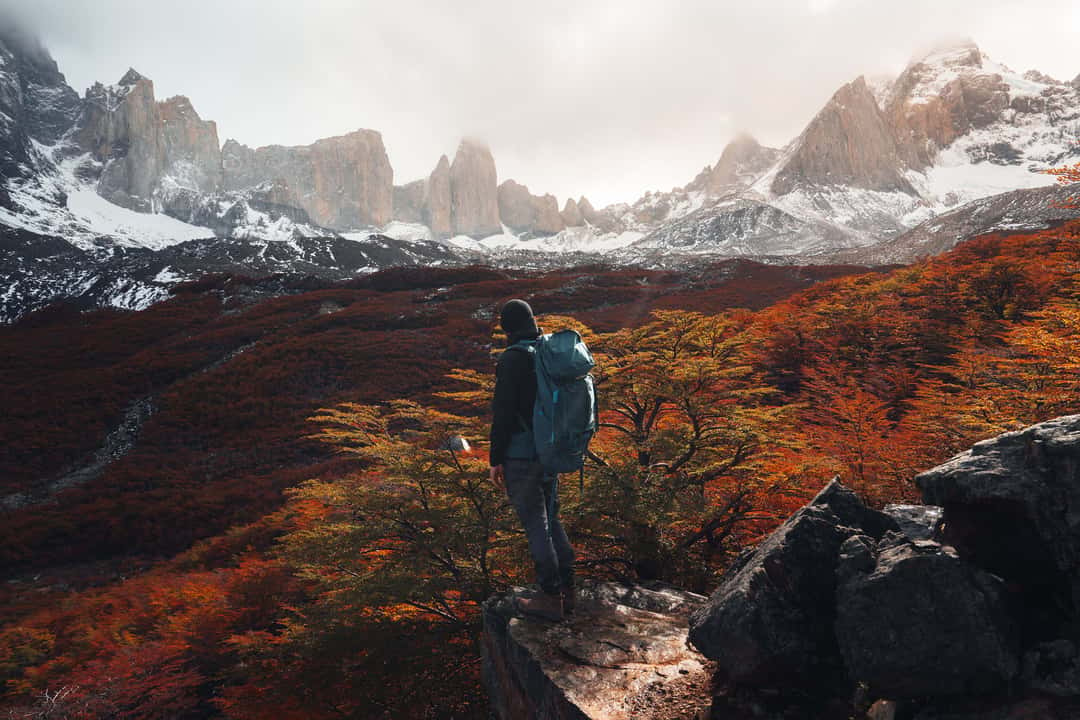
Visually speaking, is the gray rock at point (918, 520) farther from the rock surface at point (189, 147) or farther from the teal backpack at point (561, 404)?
the rock surface at point (189, 147)

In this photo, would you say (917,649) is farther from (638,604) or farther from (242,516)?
(242,516)

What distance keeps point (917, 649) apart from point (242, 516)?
1483cm

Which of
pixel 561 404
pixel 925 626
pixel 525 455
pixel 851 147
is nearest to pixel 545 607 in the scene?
pixel 525 455

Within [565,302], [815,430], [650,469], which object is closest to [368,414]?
[650,469]

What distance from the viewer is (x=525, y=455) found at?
12.5ft

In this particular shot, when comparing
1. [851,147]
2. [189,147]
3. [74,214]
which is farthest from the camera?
[851,147]

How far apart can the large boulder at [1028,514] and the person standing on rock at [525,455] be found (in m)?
2.49

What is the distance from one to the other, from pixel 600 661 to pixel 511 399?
199 cm

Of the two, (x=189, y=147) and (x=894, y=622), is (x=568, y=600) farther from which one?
(x=189, y=147)

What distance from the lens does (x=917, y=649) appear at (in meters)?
2.37

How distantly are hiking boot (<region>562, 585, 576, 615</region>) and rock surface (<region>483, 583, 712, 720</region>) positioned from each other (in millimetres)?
73

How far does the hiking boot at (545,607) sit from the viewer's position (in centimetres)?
396

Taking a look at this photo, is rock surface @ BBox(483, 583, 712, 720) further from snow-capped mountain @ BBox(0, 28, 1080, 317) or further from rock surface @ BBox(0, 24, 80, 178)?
rock surface @ BBox(0, 24, 80, 178)

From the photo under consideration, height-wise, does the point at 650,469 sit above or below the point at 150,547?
above
